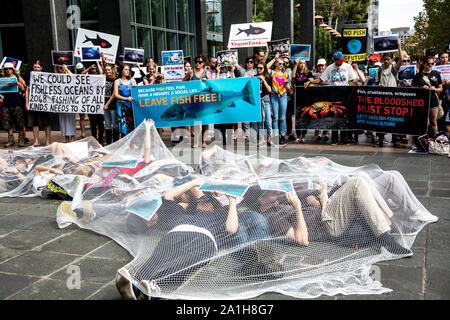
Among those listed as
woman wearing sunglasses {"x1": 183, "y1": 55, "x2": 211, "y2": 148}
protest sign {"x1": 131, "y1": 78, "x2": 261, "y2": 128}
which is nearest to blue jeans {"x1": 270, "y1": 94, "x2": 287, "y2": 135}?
protest sign {"x1": 131, "y1": 78, "x2": 261, "y2": 128}

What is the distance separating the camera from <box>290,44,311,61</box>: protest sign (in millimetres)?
11281

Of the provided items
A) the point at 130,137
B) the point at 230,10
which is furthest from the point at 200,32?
the point at 130,137

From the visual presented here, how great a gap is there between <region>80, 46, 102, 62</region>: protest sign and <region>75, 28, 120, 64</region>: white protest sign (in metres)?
0.80

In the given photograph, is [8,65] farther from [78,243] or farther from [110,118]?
[78,243]

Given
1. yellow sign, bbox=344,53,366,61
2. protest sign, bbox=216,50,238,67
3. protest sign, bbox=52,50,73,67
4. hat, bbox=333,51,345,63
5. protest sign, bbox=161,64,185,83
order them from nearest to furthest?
hat, bbox=333,51,345,63
protest sign, bbox=216,50,238,67
protest sign, bbox=52,50,73,67
yellow sign, bbox=344,53,366,61
protest sign, bbox=161,64,185,83

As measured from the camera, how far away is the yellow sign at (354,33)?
1203 cm

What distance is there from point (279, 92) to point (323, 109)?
3.79ft

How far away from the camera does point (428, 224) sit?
4770 millimetres

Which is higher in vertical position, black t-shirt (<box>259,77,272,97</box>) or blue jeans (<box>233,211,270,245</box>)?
black t-shirt (<box>259,77,272,97</box>)

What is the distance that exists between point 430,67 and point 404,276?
664cm

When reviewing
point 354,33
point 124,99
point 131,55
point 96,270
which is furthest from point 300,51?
point 96,270

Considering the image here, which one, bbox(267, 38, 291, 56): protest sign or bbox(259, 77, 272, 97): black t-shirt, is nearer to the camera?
bbox(259, 77, 272, 97): black t-shirt

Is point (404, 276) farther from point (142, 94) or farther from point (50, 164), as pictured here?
point (142, 94)

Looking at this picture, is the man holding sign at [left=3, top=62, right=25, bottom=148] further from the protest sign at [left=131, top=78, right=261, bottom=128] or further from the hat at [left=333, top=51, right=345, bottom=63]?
the hat at [left=333, top=51, right=345, bottom=63]
